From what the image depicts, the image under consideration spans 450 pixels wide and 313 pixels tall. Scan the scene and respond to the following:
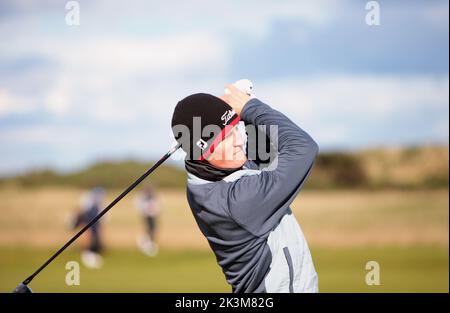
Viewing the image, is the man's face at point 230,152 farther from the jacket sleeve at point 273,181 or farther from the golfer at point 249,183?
the jacket sleeve at point 273,181

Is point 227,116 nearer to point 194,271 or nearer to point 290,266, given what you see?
point 290,266

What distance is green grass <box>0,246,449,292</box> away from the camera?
50.3 feet

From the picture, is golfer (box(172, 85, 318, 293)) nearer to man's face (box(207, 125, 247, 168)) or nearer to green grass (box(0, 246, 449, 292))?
man's face (box(207, 125, 247, 168))

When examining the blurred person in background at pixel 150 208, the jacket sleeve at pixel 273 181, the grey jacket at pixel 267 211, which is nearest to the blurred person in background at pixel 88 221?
the blurred person in background at pixel 150 208

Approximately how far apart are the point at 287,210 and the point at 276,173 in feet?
0.90

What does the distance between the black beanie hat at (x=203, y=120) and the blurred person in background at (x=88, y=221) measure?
17681 mm

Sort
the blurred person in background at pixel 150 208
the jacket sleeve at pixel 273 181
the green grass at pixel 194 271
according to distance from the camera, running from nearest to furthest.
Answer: the jacket sleeve at pixel 273 181 → the green grass at pixel 194 271 → the blurred person in background at pixel 150 208

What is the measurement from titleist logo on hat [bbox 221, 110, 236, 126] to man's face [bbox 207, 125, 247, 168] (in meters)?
0.06

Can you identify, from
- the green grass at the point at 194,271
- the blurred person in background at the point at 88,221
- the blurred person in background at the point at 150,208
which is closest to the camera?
the green grass at the point at 194,271

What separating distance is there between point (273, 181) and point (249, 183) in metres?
0.13

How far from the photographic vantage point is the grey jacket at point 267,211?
11.9 ft

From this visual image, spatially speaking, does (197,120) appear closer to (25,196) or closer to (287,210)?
(287,210)
